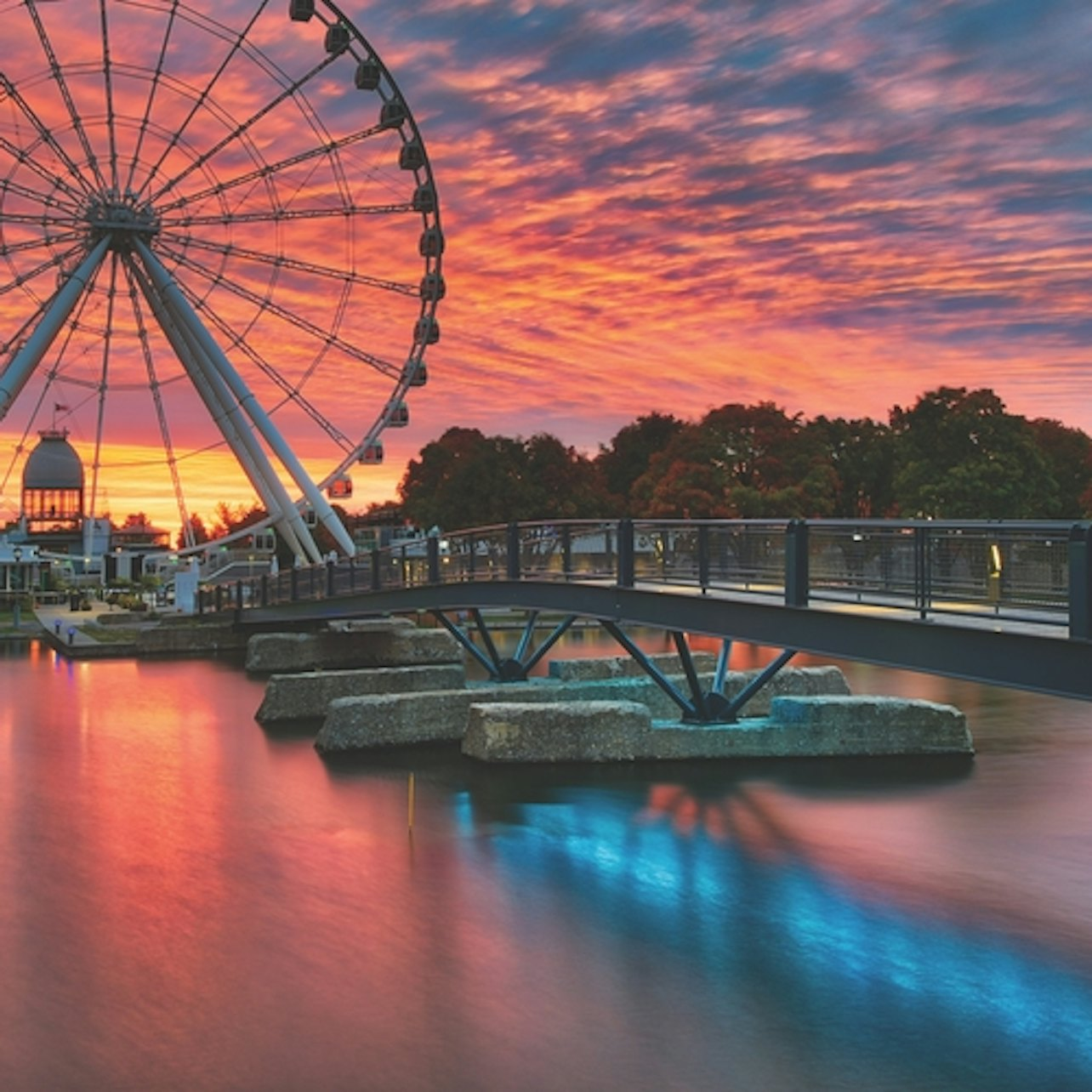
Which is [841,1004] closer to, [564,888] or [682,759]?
[564,888]

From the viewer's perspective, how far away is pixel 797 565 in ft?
64.2

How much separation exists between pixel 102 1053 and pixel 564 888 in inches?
294

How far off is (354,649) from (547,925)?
102 ft

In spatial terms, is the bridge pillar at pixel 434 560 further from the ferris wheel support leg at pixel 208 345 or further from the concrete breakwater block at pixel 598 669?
the ferris wheel support leg at pixel 208 345

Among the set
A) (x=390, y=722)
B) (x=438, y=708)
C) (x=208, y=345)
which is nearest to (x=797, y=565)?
(x=438, y=708)

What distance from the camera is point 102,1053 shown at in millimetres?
14820

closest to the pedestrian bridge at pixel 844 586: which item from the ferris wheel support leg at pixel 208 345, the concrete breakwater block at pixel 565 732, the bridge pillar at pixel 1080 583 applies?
the bridge pillar at pixel 1080 583

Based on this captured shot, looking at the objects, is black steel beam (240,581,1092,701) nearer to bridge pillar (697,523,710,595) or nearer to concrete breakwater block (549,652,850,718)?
bridge pillar (697,523,710,595)

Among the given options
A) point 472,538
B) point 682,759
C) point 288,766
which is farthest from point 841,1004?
point 472,538

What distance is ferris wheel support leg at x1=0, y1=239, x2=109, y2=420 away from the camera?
49594mm

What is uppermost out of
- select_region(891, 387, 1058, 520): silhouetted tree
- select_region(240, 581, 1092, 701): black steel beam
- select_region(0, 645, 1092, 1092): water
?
select_region(891, 387, 1058, 520): silhouetted tree

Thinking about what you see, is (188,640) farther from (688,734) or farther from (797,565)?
(797,565)

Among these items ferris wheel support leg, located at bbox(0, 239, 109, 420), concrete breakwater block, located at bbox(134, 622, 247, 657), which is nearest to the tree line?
concrete breakwater block, located at bbox(134, 622, 247, 657)

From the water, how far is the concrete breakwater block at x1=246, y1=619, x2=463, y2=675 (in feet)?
57.6
